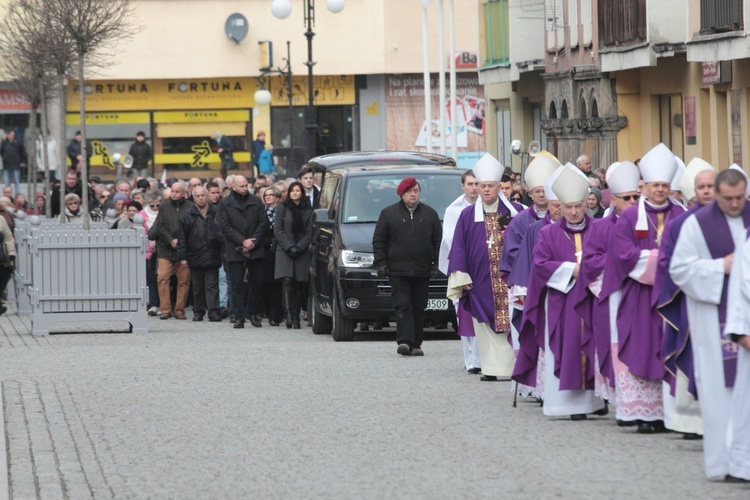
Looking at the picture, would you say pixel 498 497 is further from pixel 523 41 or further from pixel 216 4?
pixel 216 4

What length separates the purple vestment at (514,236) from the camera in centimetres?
1408

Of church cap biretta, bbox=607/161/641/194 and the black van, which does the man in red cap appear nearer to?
the black van

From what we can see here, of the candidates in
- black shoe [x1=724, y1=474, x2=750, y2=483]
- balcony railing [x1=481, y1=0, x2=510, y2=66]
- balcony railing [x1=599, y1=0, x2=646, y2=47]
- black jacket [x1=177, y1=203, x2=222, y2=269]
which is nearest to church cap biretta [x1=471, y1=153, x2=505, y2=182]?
black shoe [x1=724, y1=474, x2=750, y2=483]

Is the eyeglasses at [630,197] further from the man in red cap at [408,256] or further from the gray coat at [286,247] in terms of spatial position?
the gray coat at [286,247]

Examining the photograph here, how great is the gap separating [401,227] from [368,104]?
116 feet

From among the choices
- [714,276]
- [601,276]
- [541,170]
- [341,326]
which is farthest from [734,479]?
[341,326]

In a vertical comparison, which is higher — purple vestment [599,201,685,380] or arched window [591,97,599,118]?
arched window [591,97,599,118]

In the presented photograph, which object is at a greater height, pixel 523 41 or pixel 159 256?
pixel 523 41

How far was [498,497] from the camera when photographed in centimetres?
891

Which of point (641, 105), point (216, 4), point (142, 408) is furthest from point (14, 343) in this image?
point (216, 4)

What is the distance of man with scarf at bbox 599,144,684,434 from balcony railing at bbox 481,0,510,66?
101 feet

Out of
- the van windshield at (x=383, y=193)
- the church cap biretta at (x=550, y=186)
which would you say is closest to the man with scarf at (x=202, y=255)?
the van windshield at (x=383, y=193)

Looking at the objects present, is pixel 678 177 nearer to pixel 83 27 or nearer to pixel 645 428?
pixel 645 428

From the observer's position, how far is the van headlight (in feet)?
64.5
